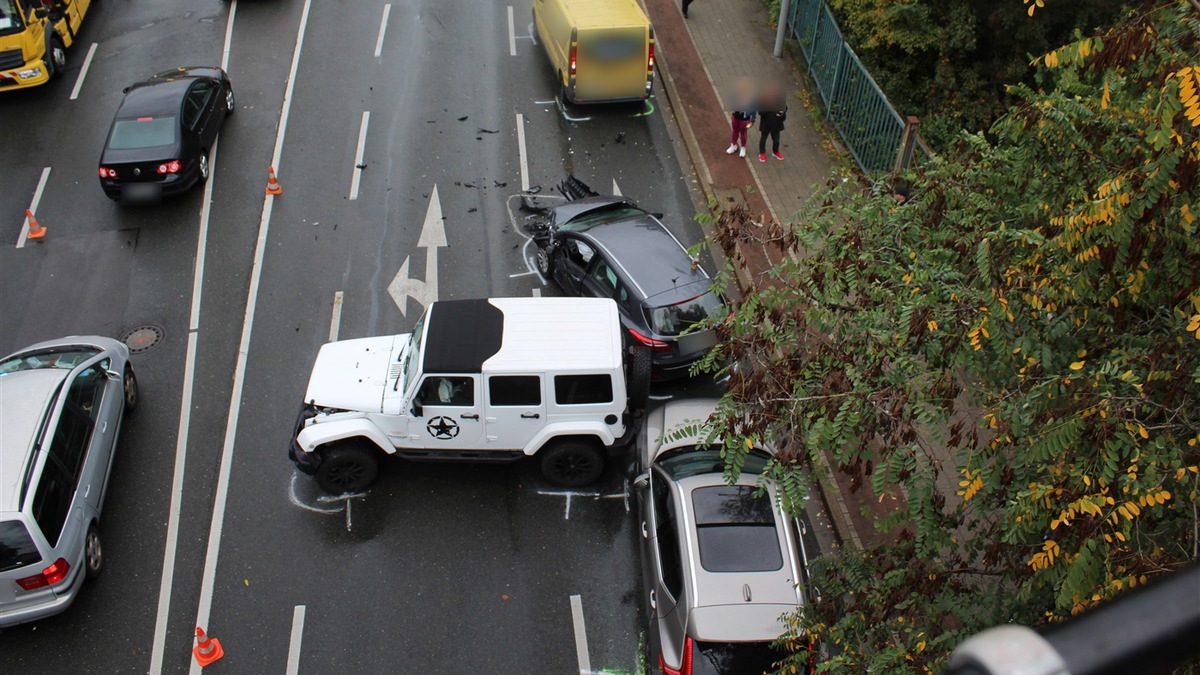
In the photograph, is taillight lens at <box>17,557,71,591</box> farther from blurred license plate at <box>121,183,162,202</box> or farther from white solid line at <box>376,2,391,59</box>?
white solid line at <box>376,2,391,59</box>

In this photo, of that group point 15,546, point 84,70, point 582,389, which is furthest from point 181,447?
point 84,70

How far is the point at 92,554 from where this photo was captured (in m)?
10.4

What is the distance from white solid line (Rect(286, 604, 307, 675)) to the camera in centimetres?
984

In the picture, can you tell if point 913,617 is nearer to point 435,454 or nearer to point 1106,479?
point 1106,479

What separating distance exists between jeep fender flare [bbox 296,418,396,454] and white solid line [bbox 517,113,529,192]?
6900mm

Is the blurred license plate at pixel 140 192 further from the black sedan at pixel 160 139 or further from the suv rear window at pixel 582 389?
the suv rear window at pixel 582 389

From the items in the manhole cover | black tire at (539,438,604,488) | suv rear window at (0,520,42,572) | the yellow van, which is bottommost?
suv rear window at (0,520,42,572)

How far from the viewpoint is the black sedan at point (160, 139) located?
608 inches

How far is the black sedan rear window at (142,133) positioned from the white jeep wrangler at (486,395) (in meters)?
6.89

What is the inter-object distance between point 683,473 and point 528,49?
1315 cm

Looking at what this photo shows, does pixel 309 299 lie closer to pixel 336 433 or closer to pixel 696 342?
pixel 336 433

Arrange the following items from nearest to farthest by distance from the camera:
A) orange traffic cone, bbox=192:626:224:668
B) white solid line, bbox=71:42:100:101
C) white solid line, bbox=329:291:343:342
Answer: orange traffic cone, bbox=192:626:224:668 < white solid line, bbox=329:291:343:342 < white solid line, bbox=71:42:100:101

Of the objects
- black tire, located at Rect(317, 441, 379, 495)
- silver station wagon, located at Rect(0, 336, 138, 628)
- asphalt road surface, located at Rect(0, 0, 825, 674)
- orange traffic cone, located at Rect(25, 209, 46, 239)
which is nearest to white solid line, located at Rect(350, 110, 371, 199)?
asphalt road surface, located at Rect(0, 0, 825, 674)

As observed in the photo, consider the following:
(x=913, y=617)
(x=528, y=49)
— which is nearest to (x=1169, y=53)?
(x=913, y=617)
